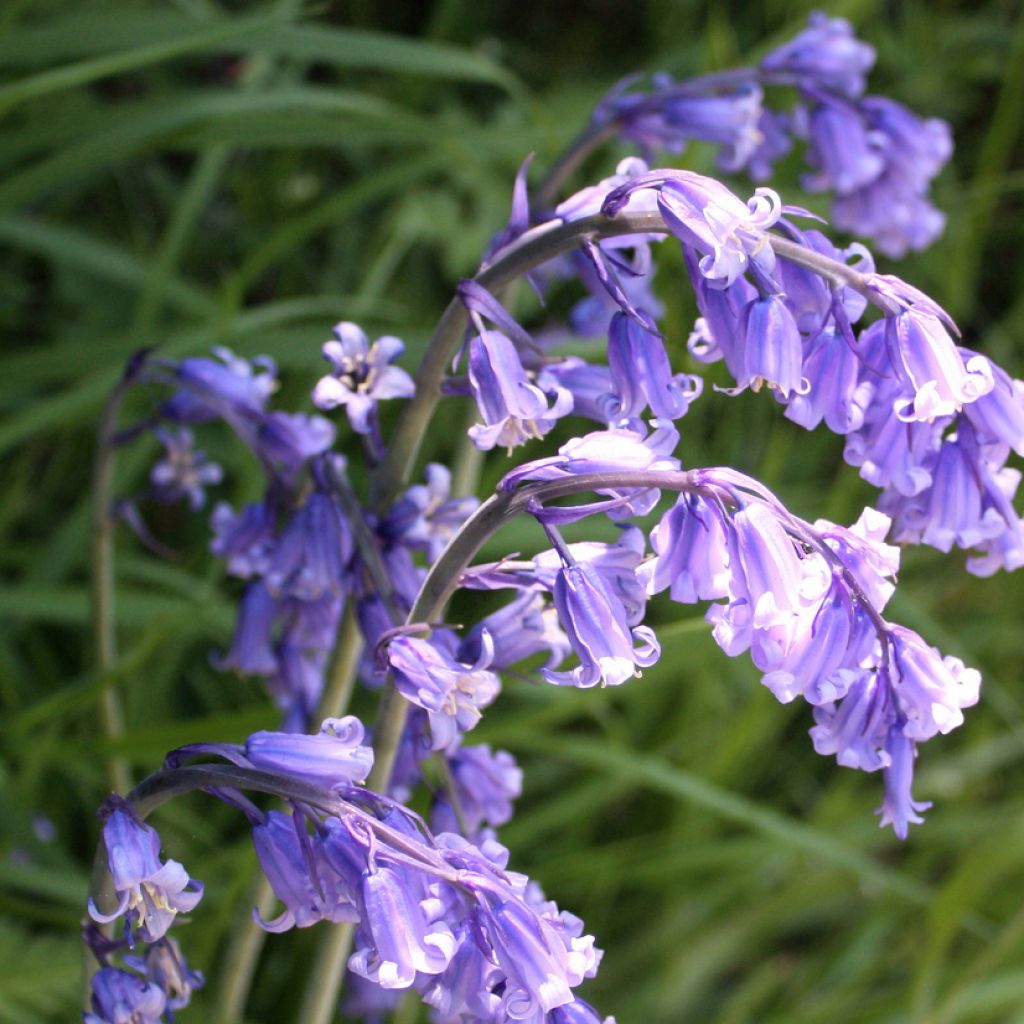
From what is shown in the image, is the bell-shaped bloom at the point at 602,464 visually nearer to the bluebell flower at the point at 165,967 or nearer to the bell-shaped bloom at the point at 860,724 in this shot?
the bell-shaped bloom at the point at 860,724

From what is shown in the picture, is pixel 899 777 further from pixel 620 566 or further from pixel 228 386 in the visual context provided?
pixel 228 386

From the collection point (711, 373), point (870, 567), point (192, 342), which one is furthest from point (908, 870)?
point (870, 567)

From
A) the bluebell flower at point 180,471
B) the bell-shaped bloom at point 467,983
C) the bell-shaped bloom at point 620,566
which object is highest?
the bell-shaped bloom at point 620,566

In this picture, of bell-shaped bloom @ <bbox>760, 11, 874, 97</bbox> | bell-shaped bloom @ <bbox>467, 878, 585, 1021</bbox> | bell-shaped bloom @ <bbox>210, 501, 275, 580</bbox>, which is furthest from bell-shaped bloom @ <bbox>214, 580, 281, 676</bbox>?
bell-shaped bloom @ <bbox>760, 11, 874, 97</bbox>

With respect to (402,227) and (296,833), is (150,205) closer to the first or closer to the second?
(402,227)

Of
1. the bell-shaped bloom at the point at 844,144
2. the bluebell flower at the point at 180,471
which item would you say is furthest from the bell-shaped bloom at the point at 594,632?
the bell-shaped bloom at the point at 844,144

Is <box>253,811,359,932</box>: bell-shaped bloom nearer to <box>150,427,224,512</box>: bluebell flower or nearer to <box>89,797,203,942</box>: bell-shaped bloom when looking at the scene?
<box>89,797,203,942</box>: bell-shaped bloom
